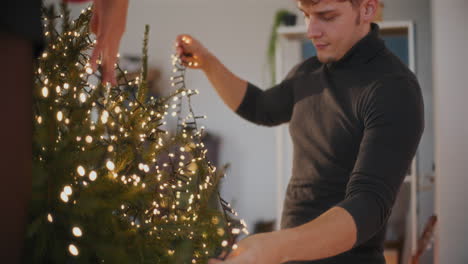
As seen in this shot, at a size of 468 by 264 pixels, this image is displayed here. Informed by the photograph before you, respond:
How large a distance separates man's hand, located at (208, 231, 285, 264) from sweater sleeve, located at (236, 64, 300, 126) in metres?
0.85

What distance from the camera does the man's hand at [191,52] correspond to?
4.46 ft

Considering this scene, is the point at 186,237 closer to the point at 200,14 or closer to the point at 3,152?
the point at 3,152

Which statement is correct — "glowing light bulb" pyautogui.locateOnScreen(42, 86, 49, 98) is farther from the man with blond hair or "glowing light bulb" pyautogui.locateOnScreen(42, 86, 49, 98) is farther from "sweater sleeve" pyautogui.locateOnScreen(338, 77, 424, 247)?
"sweater sleeve" pyautogui.locateOnScreen(338, 77, 424, 247)

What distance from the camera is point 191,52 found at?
1389 mm

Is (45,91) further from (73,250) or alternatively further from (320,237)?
(320,237)

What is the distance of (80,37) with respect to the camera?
68 centimetres

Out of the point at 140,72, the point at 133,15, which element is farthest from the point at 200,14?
the point at 140,72

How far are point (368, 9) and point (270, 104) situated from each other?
398 millimetres

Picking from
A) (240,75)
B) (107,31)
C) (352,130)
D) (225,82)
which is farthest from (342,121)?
(240,75)

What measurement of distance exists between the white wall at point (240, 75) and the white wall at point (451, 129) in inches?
93.9

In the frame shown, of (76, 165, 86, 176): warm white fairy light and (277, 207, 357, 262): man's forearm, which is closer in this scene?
(76, 165, 86, 176): warm white fairy light

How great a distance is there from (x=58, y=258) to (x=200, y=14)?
188 inches

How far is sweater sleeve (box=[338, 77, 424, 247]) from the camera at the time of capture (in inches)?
36.4

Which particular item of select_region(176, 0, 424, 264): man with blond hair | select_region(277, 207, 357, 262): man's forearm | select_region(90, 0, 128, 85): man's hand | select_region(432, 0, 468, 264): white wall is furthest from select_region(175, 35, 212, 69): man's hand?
select_region(432, 0, 468, 264): white wall
